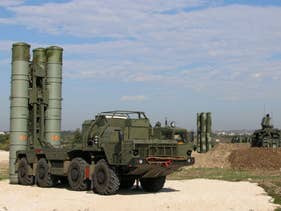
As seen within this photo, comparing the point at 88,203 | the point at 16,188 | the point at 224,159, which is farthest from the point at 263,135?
the point at 88,203

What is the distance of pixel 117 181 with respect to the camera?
1644 centimetres

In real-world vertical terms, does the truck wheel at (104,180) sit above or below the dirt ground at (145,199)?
above

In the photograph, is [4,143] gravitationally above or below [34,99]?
below

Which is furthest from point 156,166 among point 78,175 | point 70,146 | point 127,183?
point 70,146

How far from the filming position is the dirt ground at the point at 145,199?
13719 mm

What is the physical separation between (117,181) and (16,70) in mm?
7452

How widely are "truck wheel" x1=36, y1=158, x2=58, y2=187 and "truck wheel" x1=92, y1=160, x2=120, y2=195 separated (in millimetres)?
2804

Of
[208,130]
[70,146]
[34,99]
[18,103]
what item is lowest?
[70,146]

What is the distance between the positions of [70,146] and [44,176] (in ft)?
5.11

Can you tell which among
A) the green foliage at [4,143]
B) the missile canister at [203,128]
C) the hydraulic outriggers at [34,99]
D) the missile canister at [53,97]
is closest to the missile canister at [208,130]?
the missile canister at [203,128]

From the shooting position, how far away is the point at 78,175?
17.7 metres

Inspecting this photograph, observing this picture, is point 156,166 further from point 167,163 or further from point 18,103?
point 18,103

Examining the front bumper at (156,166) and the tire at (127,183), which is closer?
the front bumper at (156,166)

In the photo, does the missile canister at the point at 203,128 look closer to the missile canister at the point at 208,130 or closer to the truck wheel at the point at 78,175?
the missile canister at the point at 208,130
